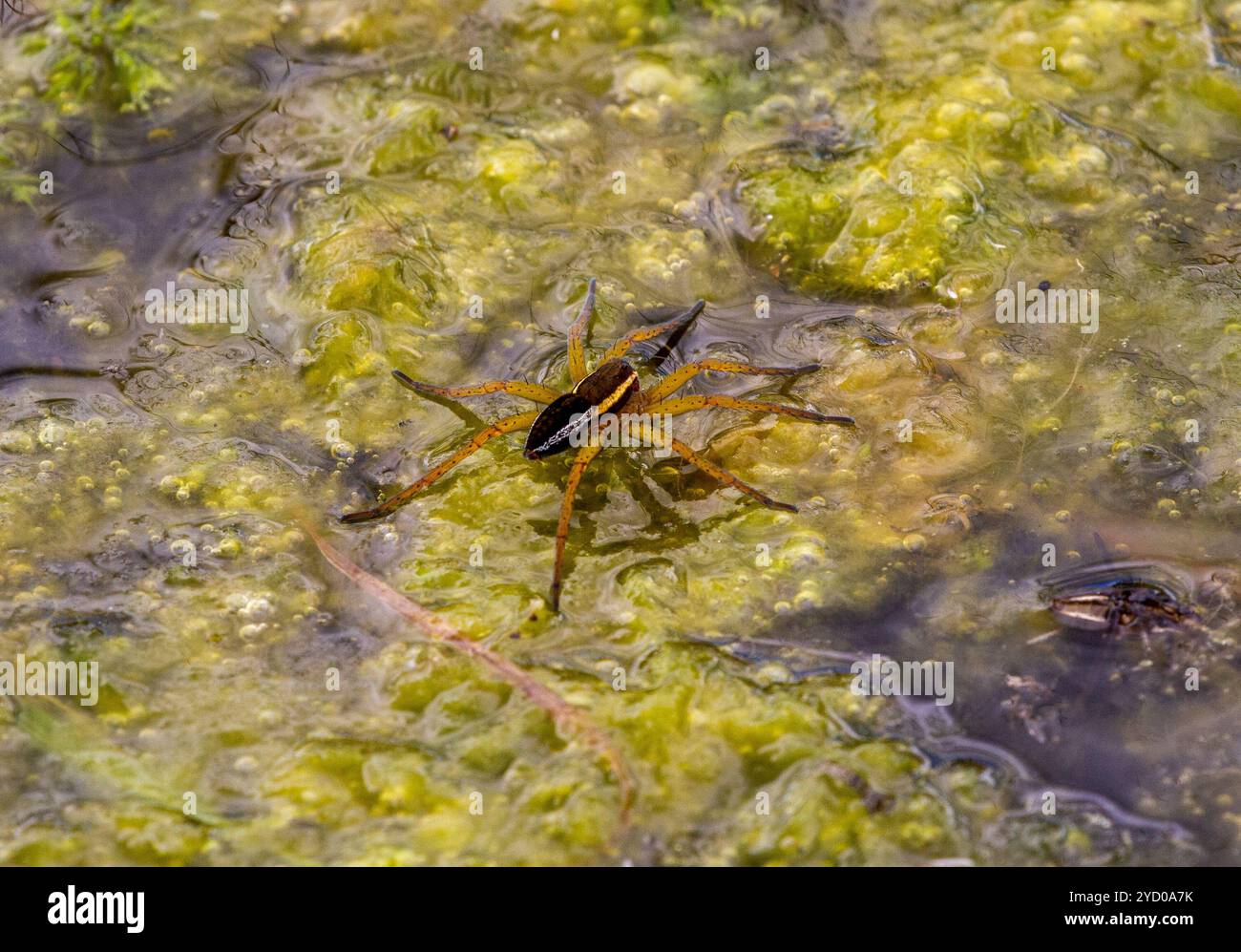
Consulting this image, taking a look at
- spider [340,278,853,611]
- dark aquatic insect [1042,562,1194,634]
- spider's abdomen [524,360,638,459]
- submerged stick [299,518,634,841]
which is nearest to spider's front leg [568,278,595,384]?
spider [340,278,853,611]

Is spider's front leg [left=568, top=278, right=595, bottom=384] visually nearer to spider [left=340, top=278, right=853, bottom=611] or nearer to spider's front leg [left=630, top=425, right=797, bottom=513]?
spider [left=340, top=278, right=853, bottom=611]

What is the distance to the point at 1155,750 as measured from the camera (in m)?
2.65

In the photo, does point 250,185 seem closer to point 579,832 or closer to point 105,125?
point 105,125

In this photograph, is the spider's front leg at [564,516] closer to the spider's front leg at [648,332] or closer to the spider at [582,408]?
the spider at [582,408]

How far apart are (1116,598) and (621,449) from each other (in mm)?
1399

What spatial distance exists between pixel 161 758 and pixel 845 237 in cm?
256

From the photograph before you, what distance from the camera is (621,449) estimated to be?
331 cm

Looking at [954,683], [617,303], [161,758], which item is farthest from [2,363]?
[954,683]

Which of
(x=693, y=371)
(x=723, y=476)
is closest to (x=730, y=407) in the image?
(x=693, y=371)

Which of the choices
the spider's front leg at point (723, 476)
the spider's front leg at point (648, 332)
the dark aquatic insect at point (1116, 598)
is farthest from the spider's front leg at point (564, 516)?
the dark aquatic insect at point (1116, 598)

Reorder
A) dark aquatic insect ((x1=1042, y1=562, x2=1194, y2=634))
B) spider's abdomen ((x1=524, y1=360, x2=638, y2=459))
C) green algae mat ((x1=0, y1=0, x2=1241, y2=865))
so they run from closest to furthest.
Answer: green algae mat ((x1=0, y1=0, x2=1241, y2=865)) → dark aquatic insect ((x1=1042, y1=562, x2=1194, y2=634)) → spider's abdomen ((x1=524, y1=360, x2=638, y2=459))

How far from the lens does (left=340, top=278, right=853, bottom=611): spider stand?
Answer: 10.1 feet

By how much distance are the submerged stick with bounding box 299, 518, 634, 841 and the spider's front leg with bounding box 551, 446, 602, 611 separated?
0.23 m

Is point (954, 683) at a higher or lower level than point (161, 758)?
higher
